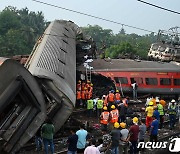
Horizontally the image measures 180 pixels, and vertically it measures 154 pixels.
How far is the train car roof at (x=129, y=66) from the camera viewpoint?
70.6ft

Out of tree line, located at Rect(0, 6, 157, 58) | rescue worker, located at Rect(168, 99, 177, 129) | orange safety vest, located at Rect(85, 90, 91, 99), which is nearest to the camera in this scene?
rescue worker, located at Rect(168, 99, 177, 129)

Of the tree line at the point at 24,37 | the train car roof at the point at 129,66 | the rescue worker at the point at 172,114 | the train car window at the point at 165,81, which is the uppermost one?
the tree line at the point at 24,37

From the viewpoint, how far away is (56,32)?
19.5 m

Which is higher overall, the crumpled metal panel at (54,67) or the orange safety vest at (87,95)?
the crumpled metal panel at (54,67)

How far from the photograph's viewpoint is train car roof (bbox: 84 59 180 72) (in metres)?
21.5

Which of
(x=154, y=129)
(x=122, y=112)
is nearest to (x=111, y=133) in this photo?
(x=154, y=129)

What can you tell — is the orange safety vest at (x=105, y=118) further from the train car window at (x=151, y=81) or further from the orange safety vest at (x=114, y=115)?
the train car window at (x=151, y=81)

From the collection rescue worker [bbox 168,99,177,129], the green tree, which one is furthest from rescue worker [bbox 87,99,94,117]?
the green tree

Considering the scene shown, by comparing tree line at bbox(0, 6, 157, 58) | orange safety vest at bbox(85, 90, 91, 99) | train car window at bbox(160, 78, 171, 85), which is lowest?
orange safety vest at bbox(85, 90, 91, 99)

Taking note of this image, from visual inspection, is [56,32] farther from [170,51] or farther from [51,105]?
[170,51]

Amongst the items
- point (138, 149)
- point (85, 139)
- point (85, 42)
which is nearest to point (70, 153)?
point (85, 139)

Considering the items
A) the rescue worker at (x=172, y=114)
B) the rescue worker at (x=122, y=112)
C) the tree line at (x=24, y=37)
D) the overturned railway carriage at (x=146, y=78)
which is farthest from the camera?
the tree line at (x=24, y=37)

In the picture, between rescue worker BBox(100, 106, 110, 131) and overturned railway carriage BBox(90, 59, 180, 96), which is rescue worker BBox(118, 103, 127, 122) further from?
overturned railway carriage BBox(90, 59, 180, 96)

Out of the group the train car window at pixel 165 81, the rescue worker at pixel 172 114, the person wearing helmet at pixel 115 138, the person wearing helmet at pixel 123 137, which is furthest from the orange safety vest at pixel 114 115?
the train car window at pixel 165 81
